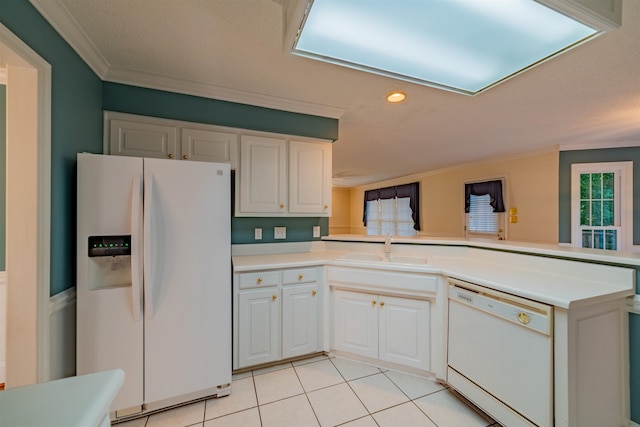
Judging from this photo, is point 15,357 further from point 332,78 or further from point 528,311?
point 528,311

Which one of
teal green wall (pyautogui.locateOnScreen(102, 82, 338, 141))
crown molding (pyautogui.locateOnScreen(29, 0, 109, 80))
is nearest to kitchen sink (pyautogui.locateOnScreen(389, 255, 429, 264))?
teal green wall (pyautogui.locateOnScreen(102, 82, 338, 141))

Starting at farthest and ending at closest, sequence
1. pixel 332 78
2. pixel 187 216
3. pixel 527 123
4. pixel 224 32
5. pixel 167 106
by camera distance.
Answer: pixel 527 123 < pixel 167 106 < pixel 332 78 < pixel 187 216 < pixel 224 32

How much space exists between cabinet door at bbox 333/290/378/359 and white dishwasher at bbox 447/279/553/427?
1.86ft

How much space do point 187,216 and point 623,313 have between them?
2.68 metres

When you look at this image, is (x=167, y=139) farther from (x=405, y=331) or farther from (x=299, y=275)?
(x=405, y=331)

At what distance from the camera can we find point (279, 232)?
2.67 m

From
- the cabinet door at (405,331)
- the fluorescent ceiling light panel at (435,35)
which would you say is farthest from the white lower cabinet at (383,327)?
the fluorescent ceiling light panel at (435,35)

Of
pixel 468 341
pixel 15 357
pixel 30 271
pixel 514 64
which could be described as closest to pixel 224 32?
pixel 30 271

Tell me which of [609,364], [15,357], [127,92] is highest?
[127,92]

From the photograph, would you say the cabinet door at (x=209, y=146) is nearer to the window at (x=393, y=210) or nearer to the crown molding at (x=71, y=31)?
the crown molding at (x=71, y=31)

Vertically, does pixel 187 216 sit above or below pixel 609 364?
above

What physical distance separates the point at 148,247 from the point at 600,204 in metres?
5.67

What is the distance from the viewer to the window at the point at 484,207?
187 inches

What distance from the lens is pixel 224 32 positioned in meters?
1.54
